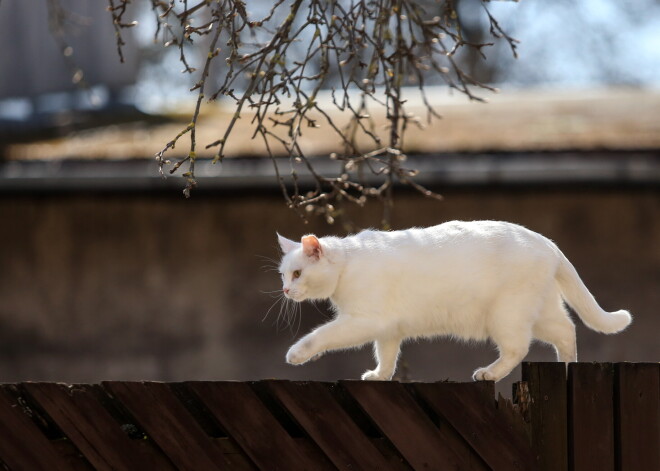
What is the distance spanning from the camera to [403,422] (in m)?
3.25

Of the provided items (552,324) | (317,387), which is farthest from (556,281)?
A: (317,387)

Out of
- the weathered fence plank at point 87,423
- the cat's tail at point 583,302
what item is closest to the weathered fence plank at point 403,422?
the weathered fence plank at point 87,423

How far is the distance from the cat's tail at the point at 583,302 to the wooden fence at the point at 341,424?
1.79 ft

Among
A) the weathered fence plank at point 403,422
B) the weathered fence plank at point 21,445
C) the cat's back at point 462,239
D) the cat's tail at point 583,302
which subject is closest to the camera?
the weathered fence plank at point 21,445

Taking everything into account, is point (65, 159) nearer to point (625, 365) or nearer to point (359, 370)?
point (359, 370)

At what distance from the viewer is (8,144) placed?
29.7 ft

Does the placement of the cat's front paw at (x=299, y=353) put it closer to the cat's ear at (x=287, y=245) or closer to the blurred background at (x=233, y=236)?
the cat's ear at (x=287, y=245)

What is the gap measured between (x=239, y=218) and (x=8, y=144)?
6.80 ft

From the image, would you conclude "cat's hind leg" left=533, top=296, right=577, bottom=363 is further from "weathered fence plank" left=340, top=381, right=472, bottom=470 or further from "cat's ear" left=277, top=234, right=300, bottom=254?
"cat's ear" left=277, top=234, right=300, bottom=254

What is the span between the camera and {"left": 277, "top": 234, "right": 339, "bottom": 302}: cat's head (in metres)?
3.96

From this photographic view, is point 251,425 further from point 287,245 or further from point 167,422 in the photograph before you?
point 287,245

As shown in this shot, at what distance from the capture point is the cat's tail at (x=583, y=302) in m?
3.93

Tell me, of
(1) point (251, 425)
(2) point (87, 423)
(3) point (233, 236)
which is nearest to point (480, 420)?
(1) point (251, 425)

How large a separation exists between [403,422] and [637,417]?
2.41 feet
